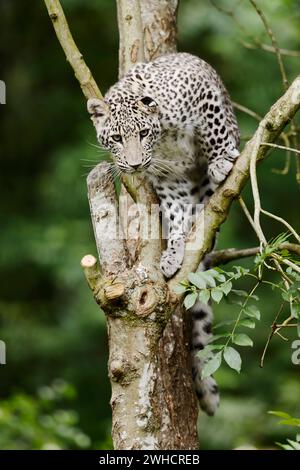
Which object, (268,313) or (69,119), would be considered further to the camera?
(69,119)

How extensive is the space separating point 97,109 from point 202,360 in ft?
4.67

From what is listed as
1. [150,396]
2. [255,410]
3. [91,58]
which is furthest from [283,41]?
[150,396]

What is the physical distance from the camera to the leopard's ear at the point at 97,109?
16.4ft

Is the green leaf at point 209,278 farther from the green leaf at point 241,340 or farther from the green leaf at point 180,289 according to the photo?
the green leaf at point 241,340

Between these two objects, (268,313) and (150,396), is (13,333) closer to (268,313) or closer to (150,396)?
(268,313)

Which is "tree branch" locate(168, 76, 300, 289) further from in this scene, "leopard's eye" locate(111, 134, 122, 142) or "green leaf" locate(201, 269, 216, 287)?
"leopard's eye" locate(111, 134, 122, 142)

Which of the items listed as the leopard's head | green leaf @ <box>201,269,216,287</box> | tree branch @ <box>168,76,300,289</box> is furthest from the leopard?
green leaf @ <box>201,269,216,287</box>

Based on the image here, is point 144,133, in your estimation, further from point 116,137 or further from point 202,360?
point 202,360

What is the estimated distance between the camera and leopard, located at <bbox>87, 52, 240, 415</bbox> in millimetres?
5066

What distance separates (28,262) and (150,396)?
20.9 ft

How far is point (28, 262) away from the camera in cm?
1049

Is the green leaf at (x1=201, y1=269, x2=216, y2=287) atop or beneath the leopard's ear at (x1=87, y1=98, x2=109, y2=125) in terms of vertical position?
beneath

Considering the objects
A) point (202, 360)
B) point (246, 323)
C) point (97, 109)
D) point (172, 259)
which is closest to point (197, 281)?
point (246, 323)

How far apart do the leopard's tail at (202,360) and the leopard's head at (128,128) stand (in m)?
0.88
